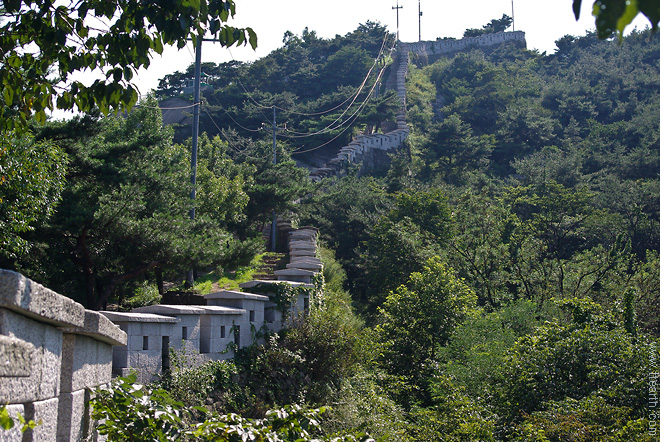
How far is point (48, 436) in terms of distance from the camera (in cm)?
350

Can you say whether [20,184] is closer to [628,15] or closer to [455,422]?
[455,422]

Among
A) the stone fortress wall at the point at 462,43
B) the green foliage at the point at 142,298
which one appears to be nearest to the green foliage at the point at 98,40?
the green foliage at the point at 142,298

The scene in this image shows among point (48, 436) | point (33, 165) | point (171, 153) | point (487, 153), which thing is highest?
point (487, 153)

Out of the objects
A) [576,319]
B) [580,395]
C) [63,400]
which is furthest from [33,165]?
[576,319]

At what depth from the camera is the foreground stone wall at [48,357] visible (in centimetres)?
291

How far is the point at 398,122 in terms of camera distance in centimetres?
5150


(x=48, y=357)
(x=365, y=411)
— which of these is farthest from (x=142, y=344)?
(x=365, y=411)

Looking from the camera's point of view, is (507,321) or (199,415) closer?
(199,415)

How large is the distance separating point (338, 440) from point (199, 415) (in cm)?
436

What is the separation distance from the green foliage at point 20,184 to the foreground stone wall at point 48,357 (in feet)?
16.6

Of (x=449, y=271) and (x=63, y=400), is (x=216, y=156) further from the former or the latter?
(x=63, y=400)

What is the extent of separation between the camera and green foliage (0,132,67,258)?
347 inches

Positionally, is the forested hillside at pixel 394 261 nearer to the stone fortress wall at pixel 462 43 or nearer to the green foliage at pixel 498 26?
the stone fortress wall at pixel 462 43

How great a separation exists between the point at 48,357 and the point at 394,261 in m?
18.7
